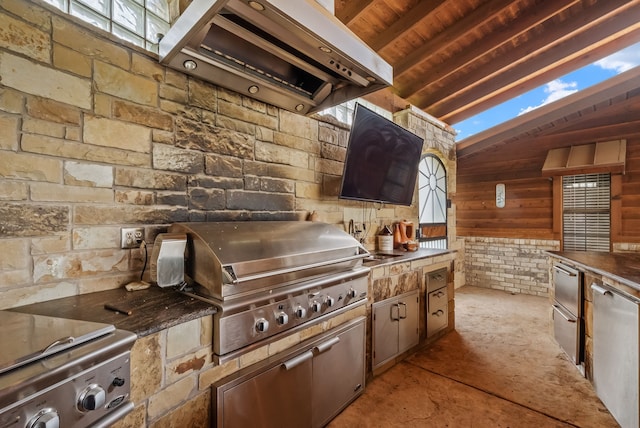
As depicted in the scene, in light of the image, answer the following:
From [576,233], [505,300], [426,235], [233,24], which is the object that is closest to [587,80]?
[576,233]

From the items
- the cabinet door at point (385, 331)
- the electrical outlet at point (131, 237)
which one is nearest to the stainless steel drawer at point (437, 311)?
the cabinet door at point (385, 331)

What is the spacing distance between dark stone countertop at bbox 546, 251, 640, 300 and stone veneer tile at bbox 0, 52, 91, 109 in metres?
3.10

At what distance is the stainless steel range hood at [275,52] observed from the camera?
1.29 metres

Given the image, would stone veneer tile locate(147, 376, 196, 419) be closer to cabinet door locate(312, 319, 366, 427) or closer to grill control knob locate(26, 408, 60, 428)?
grill control knob locate(26, 408, 60, 428)

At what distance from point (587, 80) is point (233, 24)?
471cm

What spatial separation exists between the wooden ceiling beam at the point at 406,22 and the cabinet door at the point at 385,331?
2.51 metres

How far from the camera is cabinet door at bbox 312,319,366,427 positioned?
63.8 inches

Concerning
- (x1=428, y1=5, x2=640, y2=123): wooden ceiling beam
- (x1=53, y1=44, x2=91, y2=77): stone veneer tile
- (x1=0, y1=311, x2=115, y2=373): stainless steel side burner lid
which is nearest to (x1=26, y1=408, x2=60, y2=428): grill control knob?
(x1=0, y1=311, x2=115, y2=373): stainless steel side burner lid

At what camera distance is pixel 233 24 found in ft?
4.69

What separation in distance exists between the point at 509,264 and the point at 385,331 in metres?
4.14

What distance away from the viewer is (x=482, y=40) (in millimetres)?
3098

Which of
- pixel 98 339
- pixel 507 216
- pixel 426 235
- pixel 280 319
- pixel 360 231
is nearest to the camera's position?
pixel 98 339

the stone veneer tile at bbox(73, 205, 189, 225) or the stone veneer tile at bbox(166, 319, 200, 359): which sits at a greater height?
the stone veneer tile at bbox(73, 205, 189, 225)

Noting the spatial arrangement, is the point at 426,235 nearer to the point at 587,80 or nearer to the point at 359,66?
the point at 587,80
